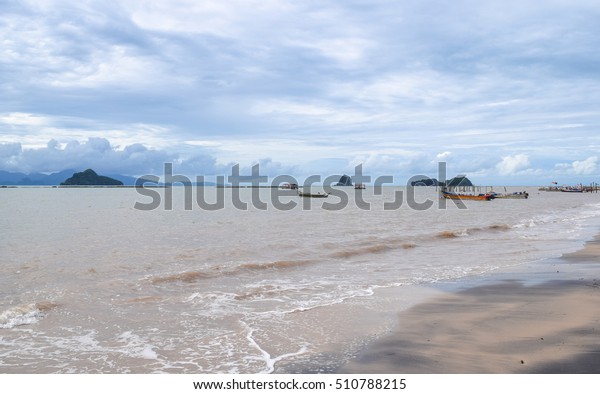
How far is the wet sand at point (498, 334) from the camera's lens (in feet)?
23.7

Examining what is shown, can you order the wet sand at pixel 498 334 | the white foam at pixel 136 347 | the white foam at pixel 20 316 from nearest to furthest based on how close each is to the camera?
the wet sand at pixel 498 334 → the white foam at pixel 136 347 → the white foam at pixel 20 316

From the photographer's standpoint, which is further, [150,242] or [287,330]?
[150,242]

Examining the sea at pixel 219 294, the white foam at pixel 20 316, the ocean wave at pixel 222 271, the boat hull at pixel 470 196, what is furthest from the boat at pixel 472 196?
the white foam at pixel 20 316

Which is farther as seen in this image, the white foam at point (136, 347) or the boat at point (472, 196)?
the boat at point (472, 196)

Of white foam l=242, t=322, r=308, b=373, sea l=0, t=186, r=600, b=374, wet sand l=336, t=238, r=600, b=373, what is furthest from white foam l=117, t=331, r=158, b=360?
wet sand l=336, t=238, r=600, b=373

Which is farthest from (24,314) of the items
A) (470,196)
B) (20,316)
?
(470,196)

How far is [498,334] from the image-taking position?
28.8ft

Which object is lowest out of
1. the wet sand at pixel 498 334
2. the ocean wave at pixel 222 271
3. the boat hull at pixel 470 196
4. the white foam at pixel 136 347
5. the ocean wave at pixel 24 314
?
the ocean wave at pixel 222 271

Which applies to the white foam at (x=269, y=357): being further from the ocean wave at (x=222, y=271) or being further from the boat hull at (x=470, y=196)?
the boat hull at (x=470, y=196)

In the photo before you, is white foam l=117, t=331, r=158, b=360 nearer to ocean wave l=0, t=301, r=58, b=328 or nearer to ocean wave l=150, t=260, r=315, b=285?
ocean wave l=0, t=301, r=58, b=328

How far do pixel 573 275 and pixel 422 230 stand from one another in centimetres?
1987

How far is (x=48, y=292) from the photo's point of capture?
1360 cm
